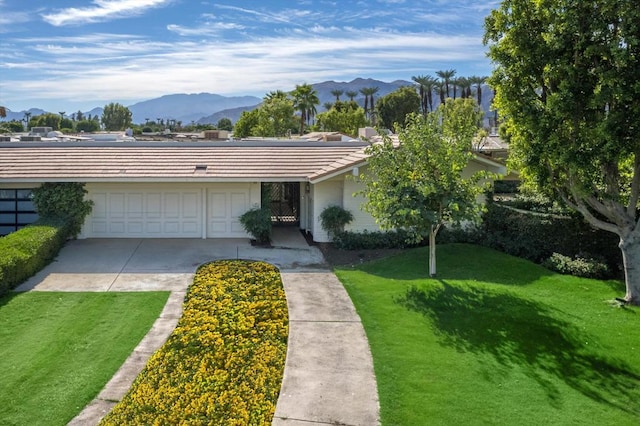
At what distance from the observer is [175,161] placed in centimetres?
2080

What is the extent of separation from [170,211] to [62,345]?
10.4m

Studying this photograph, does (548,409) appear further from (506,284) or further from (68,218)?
(68,218)

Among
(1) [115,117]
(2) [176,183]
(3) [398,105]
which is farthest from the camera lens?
(1) [115,117]

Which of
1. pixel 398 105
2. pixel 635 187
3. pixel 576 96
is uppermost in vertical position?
pixel 398 105

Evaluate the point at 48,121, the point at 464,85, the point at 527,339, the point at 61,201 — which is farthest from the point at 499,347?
the point at 48,121

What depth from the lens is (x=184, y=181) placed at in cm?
1927

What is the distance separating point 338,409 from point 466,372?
2.47 meters

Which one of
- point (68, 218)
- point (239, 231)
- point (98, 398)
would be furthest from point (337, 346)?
point (68, 218)

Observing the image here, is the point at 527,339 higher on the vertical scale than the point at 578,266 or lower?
lower

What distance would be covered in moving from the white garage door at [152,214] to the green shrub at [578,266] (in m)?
12.0

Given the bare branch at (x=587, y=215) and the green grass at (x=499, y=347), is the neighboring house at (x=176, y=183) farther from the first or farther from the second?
the bare branch at (x=587, y=215)

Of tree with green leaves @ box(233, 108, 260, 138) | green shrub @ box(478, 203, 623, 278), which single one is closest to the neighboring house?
green shrub @ box(478, 203, 623, 278)

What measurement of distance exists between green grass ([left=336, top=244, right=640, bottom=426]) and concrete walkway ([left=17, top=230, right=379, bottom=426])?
0.43 meters

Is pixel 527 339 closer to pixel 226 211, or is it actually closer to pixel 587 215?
pixel 587 215
